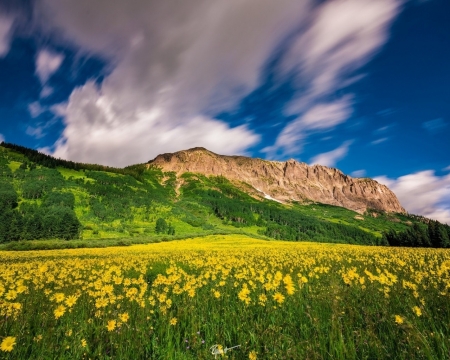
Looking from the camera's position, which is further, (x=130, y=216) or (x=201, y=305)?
(x=130, y=216)

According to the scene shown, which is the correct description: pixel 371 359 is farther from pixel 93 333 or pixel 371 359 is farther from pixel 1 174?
pixel 1 174

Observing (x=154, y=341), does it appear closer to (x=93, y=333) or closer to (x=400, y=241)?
(x=93, y=333)

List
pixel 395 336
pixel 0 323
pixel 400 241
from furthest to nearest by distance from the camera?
pixel 400 241
pixel 0 323
pixel 395 336

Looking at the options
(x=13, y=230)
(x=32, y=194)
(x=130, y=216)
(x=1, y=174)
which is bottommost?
(x=13, y=230)

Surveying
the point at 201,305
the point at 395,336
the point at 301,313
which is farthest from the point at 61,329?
the point at 395,336

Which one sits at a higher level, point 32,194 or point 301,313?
point 32,194

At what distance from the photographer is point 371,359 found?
12.6ft

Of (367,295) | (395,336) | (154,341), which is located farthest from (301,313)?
(154,341)

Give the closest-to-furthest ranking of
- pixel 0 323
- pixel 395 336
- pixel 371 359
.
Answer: pixel 371 359 → pixel 395 336 → pixel 0 323

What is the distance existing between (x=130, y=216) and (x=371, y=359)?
167 metres

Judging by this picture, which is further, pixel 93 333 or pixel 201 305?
pixel 201 305

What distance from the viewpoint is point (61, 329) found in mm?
5277

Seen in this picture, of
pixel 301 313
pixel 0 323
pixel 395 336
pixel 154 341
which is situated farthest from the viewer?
pixel 301 313

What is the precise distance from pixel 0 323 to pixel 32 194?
190 metres
